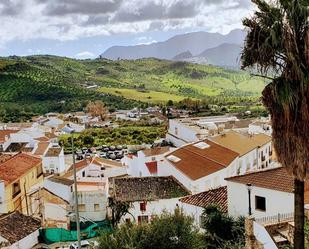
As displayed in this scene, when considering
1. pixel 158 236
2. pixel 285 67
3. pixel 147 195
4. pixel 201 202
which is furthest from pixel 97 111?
pixel 285 67

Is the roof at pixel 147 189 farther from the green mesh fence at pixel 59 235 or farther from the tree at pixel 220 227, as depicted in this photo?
the tree at pixel 220 227

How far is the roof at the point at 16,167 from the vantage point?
4128 cm

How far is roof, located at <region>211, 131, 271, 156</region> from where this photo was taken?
48125 millimetres

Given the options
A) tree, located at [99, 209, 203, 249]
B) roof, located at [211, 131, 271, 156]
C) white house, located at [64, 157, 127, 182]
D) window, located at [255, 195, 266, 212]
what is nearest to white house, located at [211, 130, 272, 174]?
roof, located at [211, 131, 271, 156]

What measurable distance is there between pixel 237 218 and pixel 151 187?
12.8 meters

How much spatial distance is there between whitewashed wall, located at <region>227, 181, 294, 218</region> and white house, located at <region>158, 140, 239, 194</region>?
30.5 ft

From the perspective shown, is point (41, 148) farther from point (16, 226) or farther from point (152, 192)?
point (16, 226)

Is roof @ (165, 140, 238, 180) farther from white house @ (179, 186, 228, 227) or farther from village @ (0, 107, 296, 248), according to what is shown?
white house @ (179, 186, 228, 227)

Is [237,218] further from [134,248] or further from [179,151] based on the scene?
[179,151]

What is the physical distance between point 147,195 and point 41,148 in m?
30.7

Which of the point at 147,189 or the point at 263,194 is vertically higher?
the point at 263,194

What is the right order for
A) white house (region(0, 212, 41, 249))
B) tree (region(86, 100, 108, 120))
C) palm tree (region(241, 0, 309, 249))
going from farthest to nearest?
tree (region(86, 100, 108, 120))
white house (region(0, 212, 41, 249))
palm tree (region(241, 0, 309, 249))

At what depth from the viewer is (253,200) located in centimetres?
2612

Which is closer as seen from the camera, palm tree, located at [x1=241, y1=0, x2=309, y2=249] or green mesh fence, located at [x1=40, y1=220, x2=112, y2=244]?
palm tree, located at [x1=241, y1=0, x2=309, y2=249]
